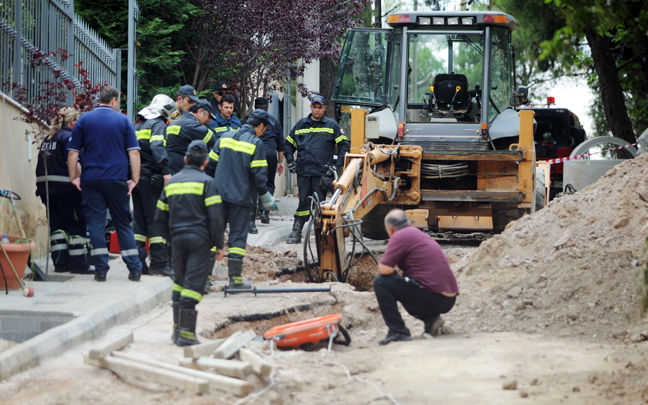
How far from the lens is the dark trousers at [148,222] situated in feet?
29.6

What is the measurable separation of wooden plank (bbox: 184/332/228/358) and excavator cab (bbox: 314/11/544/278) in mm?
5708

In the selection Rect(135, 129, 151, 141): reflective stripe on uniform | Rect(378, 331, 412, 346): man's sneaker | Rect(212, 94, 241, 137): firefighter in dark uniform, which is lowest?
Rect(378, 331, 412, 346): man's sneaker

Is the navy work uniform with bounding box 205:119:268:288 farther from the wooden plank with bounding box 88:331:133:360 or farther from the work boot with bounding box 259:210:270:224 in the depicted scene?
the work boot with bounding box 259:210:270:224

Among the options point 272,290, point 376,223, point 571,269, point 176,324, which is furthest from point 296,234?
point 176,324

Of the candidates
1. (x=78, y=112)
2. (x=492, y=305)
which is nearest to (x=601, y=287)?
(x=492, y=305)

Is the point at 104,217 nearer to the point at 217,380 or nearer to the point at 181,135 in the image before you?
the point at 181,135

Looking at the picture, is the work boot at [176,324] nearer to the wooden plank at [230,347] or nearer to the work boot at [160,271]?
the wooden plank at [230,347]

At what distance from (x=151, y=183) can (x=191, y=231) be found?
280 centimetres

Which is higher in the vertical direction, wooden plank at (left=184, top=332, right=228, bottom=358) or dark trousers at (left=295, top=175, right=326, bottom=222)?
dark trousers at (left=295, top=175, right=326, bottom=222)

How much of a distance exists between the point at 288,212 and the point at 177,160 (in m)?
10.0

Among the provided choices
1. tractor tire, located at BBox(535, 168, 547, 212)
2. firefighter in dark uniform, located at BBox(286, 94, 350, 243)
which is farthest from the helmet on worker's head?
tractor tire, located at BBox(535, 168, 547, 212)

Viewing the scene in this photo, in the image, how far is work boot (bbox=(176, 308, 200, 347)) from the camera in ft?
20.3

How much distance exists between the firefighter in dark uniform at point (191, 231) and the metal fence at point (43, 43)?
151 inches

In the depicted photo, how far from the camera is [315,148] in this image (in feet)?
41.1
